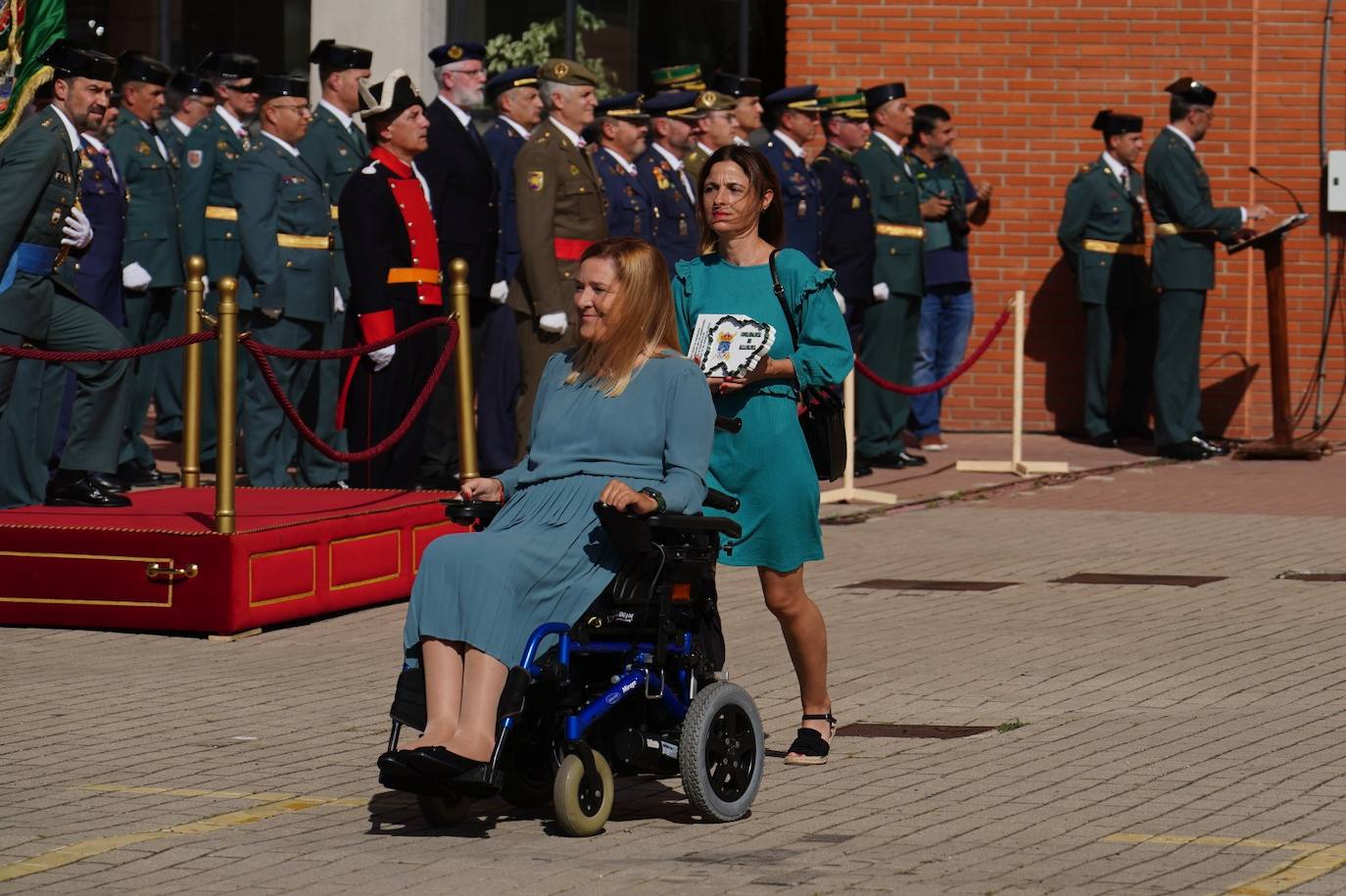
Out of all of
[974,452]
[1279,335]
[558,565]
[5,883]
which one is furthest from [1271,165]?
[5,883]

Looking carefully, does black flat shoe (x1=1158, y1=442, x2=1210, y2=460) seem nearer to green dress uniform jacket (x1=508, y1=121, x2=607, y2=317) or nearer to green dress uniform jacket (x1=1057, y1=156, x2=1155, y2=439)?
green dress uniform jacket (x1=1057, y1=156, x2=1155, y2=439)

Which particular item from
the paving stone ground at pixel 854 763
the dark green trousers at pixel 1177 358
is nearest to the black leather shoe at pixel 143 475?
the paving stone ground at pixel 854 763

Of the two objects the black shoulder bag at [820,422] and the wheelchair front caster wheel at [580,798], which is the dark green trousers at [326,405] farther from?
the wheelchair front caster wheel at [580,798]

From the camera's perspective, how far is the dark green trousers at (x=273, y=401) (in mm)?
13336

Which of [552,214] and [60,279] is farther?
[552,214]

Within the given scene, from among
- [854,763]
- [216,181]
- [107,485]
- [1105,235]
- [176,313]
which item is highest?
[216,181]

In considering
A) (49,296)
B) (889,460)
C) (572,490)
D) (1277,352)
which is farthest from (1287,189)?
(572,490)


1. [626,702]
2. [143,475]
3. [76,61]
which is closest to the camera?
[626,702]

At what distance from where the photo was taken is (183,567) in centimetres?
967

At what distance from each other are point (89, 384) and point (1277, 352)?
8.50 metres

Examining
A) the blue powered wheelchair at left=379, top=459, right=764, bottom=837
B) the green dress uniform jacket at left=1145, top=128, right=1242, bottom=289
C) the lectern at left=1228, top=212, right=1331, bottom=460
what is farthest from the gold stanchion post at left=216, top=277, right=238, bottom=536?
the lectern at left=1228, top=212, right=1331, bottom=460

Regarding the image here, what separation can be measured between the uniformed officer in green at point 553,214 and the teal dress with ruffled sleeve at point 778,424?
5.81 m

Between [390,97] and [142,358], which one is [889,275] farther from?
[390,97]

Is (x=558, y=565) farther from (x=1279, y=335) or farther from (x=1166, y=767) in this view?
(x=1279, y=335)
